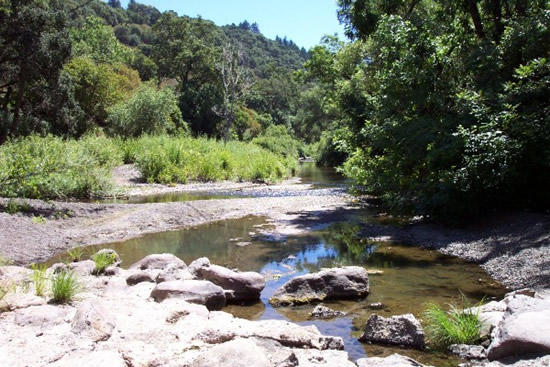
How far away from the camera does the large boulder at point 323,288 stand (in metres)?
7.45

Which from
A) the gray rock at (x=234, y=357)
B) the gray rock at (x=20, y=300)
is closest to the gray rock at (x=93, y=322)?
the gray rock at (x=20, y=300)

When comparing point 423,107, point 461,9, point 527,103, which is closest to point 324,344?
point 527,103

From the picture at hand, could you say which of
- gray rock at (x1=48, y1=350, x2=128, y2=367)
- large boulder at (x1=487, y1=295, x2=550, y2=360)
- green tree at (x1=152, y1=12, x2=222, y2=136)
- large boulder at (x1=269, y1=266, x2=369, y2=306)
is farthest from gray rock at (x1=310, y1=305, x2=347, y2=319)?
green tree at (x1=152, y1=12, x2=222, y2=136)

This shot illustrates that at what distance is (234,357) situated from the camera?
434 centimetres

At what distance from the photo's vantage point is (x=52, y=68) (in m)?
27.5

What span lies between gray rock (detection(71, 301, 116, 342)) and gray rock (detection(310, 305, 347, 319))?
2.76 metres

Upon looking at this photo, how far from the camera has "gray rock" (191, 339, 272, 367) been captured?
14.1 ft

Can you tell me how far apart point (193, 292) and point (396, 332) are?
2911mm

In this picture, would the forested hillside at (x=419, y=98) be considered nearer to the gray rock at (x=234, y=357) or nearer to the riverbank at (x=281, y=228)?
the riverbank at (x=281, y=228)

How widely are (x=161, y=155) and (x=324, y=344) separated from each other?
2146 cm

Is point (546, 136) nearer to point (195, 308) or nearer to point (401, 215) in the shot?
point (401, 215)

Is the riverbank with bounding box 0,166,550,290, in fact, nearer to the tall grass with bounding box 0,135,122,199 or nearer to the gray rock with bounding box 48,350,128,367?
the tall grass with bounding box 0,135,122,199

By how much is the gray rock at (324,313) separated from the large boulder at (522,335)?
2287mm

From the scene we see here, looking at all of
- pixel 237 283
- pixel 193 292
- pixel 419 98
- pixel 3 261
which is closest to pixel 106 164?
pixel 3 261
